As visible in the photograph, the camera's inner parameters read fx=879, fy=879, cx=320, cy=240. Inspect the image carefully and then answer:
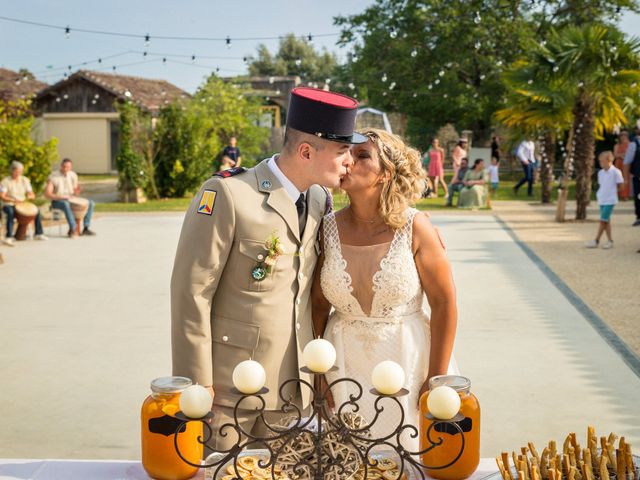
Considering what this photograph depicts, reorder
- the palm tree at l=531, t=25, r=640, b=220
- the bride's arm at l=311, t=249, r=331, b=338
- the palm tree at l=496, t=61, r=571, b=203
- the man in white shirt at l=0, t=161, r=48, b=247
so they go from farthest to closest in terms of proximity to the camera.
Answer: the palm tree at l=496, t=61, r=571, b=203 < the palm tree at l=531, t=25, r=640, b=220 < the man in white shirt at l=0, t=161, r=48, b=247 < the bride's arm at l=311, t=249, r=331, b=338

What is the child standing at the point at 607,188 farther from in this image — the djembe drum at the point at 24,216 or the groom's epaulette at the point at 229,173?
the groom's epaulette at the point at 229,173

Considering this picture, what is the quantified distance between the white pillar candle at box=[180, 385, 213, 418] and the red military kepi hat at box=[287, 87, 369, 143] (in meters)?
1.03

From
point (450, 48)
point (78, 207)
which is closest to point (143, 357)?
point (78, 207)

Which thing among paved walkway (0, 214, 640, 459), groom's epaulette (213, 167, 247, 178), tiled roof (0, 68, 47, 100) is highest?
tiled roof (0, 68, 47, 100)

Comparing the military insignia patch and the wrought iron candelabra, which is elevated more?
the military insignia patch

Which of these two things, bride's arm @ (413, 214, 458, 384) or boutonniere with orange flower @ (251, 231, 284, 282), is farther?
bride's arm @ (413, 214, 458, 384)

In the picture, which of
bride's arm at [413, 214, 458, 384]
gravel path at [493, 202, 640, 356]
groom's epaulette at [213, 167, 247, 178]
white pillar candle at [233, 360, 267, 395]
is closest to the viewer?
white pillar candle at [233, 360, 267, 395]

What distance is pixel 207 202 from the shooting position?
2.94 meters

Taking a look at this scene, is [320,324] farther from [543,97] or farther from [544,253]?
[543,97]

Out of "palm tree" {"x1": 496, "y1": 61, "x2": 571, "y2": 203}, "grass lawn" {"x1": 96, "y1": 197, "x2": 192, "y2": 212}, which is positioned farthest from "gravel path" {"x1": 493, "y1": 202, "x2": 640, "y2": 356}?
"grass lawn" {"x1": 96, "y1": 197, "x2": 192, "y2": 212}

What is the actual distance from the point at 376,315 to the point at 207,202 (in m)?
0.82

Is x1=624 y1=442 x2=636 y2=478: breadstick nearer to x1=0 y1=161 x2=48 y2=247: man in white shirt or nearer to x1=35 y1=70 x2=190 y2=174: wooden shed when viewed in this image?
x1=0 y1=161 x2=48 y2=247: man in white shirt

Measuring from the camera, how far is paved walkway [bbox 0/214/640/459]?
5.55m

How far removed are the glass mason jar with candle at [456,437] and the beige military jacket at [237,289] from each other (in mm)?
707
